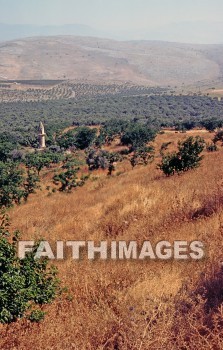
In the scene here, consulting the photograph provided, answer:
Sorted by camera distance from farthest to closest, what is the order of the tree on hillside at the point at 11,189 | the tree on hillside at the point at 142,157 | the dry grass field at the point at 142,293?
the tree on hillside at the point at 142,157 < the tree on hillside at the point at 11,189 < the dry grass field at the point at 142,293

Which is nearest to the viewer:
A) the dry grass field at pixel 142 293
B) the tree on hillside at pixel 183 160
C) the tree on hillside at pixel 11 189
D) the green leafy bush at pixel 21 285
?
the dry grass field at pixel 142 293

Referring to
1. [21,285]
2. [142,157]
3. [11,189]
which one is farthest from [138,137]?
[21,285]

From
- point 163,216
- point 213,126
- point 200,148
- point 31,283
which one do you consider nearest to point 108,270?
point 31,283

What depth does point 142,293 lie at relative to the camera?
151 inches

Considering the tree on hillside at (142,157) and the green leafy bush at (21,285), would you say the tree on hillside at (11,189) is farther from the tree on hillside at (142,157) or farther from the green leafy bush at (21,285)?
the green leafy bush at (21,285)

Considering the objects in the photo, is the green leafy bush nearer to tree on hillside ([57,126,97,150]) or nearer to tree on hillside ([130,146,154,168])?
tree on hillside ([130,146,154,168])

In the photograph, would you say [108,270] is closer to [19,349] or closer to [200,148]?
[19,349]

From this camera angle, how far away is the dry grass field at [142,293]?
2.99 m

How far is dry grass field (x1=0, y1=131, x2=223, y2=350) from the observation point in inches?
118

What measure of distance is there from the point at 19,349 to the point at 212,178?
6314 millimetres

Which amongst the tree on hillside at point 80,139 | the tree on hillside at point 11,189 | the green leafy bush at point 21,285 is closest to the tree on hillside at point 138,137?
the tree on hillside at point 80,139

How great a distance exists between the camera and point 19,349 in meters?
3.19

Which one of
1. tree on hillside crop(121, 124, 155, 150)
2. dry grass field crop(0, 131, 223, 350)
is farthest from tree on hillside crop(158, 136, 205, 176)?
tree on hillside crop(121, 124, 155, 150)

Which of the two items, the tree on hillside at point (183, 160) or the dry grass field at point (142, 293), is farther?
the tree on hillside at point (183, 160)
